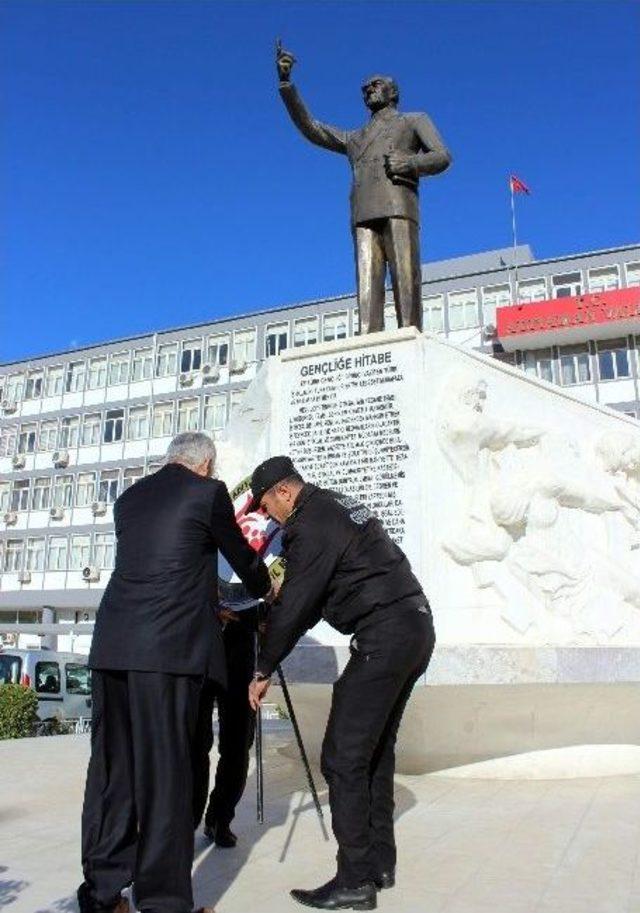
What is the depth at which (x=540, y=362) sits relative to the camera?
33.2 meters

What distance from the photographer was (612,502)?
7152mm

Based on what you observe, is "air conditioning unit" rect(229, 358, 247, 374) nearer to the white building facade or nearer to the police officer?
the white building facade

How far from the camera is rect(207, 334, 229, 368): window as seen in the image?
3888 cm

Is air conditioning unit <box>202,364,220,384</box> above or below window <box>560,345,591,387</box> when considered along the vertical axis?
above

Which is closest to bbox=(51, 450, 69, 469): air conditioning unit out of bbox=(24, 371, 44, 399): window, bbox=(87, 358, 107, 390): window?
bbox=(87, 358, 107, 390): window

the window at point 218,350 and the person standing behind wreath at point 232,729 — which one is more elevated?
the window at point 218,350

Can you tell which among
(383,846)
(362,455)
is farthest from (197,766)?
(362,455)

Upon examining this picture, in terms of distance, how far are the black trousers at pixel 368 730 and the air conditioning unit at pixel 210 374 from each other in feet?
116

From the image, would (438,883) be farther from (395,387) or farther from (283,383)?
(283,383)

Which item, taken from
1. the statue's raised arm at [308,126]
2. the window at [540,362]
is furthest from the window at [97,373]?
the statue's raised arm at [308,126]

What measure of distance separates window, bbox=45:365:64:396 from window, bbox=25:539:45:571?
25.2 ft

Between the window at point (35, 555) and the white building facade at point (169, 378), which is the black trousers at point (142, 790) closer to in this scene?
the white building facade at point (169, 378)

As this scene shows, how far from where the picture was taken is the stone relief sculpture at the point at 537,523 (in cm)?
635

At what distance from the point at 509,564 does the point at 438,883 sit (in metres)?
3.18
